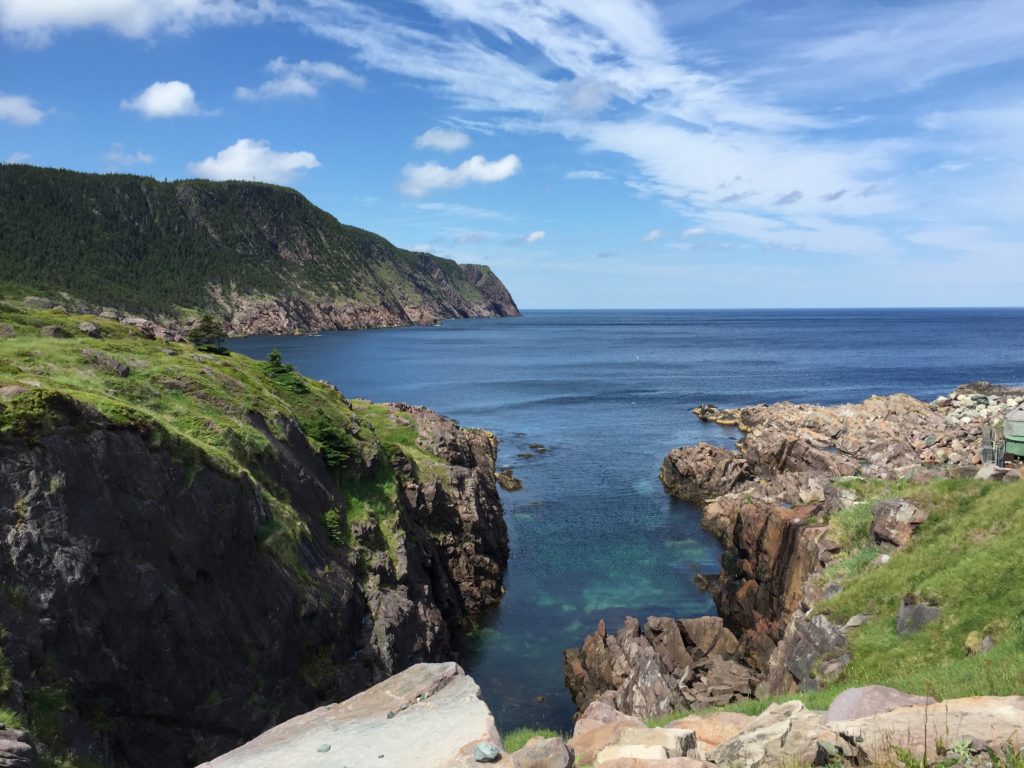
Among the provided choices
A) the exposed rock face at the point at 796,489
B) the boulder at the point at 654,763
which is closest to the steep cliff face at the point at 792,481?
the exposed rock face at the point at 796,489

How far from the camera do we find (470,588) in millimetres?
44406

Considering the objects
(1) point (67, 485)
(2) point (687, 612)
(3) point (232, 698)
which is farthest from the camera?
(2) point (687, 612)

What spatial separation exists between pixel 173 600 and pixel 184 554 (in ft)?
6.41

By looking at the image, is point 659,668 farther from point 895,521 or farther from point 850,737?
point 850,737

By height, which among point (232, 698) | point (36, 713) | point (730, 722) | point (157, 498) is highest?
point (157, 498)

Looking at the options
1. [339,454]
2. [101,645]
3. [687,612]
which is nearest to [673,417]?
[687,612]

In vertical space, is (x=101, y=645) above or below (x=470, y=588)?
above

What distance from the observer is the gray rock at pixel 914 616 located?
20888 mm

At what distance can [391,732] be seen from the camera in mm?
14438

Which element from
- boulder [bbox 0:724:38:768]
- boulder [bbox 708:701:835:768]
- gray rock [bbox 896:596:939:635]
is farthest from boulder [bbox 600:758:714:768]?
gray rock [bbox 896:596:939:635]

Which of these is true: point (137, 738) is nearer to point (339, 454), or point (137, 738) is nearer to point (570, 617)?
point (339, 454)

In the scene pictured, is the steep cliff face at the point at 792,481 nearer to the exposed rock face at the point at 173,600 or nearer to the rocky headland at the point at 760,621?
→ the rocky headland at the point at 760,621

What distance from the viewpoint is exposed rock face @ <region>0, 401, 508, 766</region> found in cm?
1973

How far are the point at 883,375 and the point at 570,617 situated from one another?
129m
